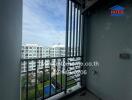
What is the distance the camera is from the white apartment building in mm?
1638

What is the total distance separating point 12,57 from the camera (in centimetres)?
133

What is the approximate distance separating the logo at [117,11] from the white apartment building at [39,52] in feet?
4.32

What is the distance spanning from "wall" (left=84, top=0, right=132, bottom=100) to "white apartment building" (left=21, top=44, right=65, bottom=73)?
0.87 meters

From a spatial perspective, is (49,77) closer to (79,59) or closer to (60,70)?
(60,70)

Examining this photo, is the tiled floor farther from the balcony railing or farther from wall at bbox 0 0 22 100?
wall at bbox 0 0 22 100

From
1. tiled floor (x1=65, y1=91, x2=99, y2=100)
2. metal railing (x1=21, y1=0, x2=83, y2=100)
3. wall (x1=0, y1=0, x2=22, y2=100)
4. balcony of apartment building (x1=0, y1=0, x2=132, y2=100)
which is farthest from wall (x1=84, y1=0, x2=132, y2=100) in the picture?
wall (x1=0, y1=0, x2=22, y2=100)

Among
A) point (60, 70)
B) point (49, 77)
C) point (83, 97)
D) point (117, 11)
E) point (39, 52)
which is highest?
point (117, 11)

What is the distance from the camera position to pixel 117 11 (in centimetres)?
207

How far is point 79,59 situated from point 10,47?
1.82m

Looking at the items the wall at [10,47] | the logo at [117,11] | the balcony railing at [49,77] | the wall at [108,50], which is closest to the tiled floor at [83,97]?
the wall at [108,50]

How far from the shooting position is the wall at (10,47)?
120cm

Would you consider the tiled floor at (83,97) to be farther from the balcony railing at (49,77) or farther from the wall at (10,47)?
the wall at (10,47)

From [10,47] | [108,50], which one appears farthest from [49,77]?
[108,50]

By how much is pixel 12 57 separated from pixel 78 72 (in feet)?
5.97
